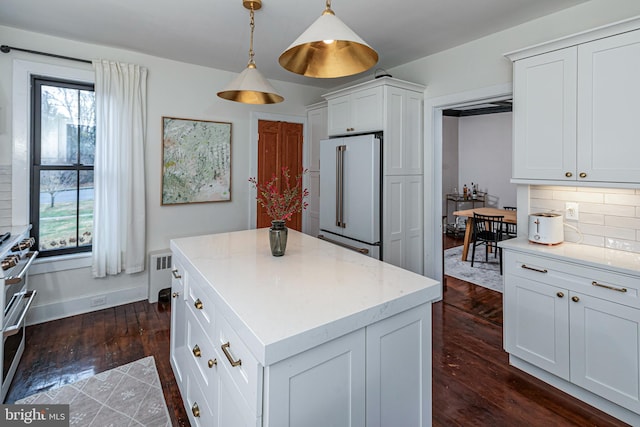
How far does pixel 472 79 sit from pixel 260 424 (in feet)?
10.6

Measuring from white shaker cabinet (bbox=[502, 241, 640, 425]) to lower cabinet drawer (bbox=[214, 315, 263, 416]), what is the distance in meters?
2.04

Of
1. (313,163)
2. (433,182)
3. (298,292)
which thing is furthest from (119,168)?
(433,182)

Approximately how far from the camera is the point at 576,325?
1988mm

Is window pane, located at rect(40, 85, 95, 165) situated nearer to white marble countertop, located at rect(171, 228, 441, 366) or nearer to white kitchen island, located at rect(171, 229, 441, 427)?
white marble countertop, located at rect(171, 228, 441, 366)

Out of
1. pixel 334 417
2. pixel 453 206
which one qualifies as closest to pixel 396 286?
pixel 334 417

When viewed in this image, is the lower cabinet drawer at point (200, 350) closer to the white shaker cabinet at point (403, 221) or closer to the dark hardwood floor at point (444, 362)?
the dark hardwood floor at point (444, 362)

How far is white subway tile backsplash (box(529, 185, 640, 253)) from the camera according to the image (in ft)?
6.90

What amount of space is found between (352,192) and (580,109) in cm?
192

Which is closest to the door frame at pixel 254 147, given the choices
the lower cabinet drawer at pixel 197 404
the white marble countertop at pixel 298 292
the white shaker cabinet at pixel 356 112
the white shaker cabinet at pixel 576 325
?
the white shaker cabinet at pixel 356 112

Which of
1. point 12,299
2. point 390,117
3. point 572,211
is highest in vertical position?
point 390,117

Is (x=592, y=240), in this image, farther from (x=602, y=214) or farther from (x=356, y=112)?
(x=356, y=112)

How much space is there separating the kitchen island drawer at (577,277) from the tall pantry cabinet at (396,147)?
112cm

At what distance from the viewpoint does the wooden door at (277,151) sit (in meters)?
4.23

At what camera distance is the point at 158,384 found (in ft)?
7.10
